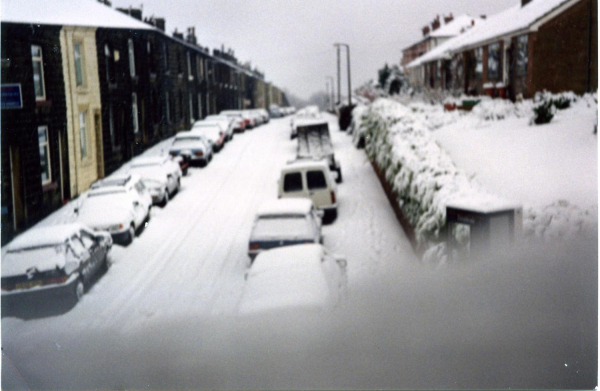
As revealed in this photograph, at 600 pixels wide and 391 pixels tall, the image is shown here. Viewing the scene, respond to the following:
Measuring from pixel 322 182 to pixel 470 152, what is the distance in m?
2.68

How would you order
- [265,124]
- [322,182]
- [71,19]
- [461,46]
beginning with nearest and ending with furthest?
[71,19], [461,46], [322,182], [265,124]

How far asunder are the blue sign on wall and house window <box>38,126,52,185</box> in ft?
2.19

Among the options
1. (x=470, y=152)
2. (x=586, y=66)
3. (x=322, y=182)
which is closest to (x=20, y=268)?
(x=322, y=182)

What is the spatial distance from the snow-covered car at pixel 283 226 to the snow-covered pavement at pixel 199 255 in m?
0.40

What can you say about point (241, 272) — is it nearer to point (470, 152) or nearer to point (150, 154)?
point (150, 154)

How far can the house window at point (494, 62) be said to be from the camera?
10547 millimetres

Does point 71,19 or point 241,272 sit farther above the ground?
point 71,19

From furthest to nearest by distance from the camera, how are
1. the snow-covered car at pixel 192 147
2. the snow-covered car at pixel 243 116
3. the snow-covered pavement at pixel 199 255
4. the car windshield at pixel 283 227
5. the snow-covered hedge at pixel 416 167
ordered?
the snow-covered car at pixel 243 116 → the snow-covered car at pixel 192 147 → the car windshield at pixel 283 227 → the snow-covered hedge at pixel 416 167 → the snow-covered pavement at pixel 199 255

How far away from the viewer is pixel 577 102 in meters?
9.74

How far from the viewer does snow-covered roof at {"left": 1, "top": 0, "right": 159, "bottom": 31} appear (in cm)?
698

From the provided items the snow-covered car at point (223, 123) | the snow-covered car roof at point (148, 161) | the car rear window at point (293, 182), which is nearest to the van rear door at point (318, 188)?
the car rear window at point (293, 182)

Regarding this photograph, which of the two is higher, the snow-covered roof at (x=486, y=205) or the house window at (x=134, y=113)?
the house window at (x=134, y=113)

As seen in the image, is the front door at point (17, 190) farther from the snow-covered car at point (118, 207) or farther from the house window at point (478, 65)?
the house window at point (478, 65)

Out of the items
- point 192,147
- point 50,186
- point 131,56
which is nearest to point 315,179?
point 192,147
